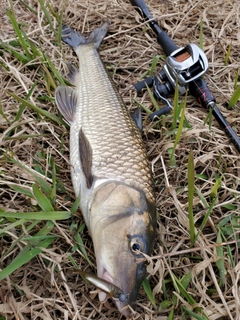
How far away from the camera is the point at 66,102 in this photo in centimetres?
287

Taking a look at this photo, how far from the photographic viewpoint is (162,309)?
209 cm

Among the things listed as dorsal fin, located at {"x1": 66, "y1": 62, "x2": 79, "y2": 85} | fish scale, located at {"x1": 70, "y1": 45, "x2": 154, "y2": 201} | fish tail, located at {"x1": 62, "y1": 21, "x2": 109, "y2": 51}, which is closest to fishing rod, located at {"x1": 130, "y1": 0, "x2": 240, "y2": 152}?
fish scale, located at {"x1": 70, "y1": 45, "x2": 154, "y2": 201}

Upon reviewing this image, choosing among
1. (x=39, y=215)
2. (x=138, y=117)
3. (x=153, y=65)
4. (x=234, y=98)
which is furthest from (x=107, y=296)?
(x=153, y=65)

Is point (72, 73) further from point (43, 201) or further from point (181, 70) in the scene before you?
point (43, 201)

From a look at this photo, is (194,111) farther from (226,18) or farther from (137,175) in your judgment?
(226,18)

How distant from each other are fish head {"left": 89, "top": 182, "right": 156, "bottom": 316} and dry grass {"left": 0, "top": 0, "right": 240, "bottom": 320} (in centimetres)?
13

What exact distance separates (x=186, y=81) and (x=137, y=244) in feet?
5.24

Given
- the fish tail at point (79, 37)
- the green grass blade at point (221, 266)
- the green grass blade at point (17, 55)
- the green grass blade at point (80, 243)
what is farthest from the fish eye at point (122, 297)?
the fish tail at point (79, 37)

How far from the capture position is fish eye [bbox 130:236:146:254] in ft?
6.57

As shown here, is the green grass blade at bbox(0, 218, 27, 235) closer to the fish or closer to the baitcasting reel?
the fish

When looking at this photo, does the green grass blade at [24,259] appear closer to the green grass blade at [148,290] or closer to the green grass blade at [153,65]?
the green grass blade at [148,290]

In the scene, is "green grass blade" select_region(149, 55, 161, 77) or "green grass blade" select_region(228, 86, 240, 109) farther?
"green grass blade" select_region(149, 55, 161, 77)

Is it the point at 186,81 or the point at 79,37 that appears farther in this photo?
the point at 79,37

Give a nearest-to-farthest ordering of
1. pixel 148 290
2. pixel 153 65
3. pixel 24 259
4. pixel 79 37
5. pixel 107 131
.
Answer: pixel 24 259, pixel 148 290, pixel 107 131, pixel 153 65, pixel 79 37
